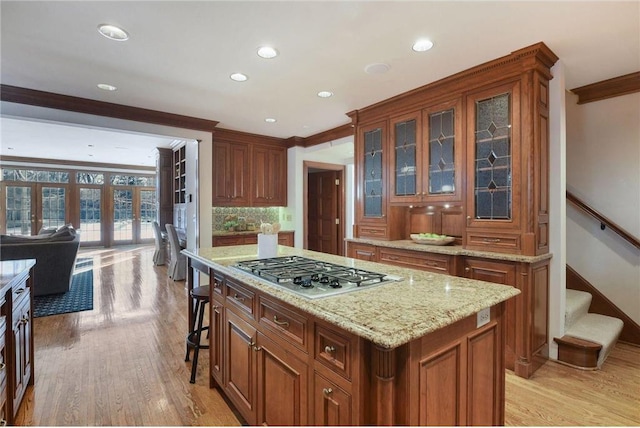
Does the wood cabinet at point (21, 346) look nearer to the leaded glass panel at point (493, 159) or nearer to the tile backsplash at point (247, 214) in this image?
the tile backsplash at point (247, 214)

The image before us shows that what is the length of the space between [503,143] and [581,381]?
1.95 metres

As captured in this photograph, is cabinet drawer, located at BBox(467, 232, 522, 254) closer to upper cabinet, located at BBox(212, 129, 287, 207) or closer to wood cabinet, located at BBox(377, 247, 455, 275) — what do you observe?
wood cabinet, located at BBox(377, 247, 455, 275)

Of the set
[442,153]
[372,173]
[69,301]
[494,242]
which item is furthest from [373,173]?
[69,301]

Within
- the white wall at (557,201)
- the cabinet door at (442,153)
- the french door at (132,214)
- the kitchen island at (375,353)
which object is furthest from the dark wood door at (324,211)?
the french door at (132,214)

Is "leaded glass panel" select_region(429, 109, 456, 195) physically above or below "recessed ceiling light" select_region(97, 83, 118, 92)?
below

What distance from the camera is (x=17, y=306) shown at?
194cm

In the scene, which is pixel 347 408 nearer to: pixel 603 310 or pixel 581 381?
pixel 581 381

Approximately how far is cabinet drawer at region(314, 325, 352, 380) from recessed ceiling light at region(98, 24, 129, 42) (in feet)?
7.83

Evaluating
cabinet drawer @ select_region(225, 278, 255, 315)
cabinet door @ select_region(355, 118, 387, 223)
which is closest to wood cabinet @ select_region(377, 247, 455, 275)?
cabinet door @ select_region(355, 118, 387, 223)

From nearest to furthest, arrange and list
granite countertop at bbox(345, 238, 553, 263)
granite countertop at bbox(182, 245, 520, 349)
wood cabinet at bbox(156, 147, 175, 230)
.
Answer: granite countertop at bbox(182, 245, 520, 349)
granite countertop at bbox(345, 238, 553, 263)
wood cabinet at bbox(156, 147, 175, 230)

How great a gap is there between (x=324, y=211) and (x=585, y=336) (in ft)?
15.3

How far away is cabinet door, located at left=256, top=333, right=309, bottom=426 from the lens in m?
1.34

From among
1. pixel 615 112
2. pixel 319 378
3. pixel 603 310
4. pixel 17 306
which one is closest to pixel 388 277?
pixel 319 378

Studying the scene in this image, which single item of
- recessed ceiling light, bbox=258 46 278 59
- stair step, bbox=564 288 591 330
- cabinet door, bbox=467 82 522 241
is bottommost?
stair step, bbox=564 288 591 330
